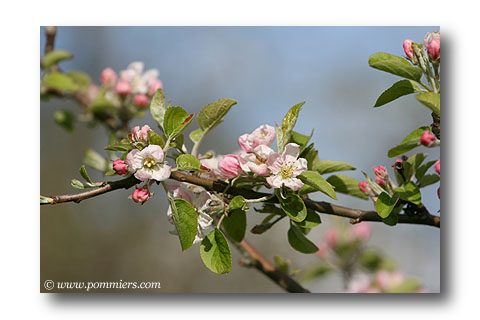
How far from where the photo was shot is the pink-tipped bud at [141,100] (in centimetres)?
181

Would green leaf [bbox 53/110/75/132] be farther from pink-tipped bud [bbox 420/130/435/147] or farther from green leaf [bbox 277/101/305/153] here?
pink-tipped bud [bbox 420/130/435/147]

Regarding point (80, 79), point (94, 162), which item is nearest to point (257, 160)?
point (94, 162)

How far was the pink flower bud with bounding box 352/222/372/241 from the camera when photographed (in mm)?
2205

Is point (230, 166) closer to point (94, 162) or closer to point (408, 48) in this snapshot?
point (408, 48)

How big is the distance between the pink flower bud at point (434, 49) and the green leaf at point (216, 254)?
583 mm

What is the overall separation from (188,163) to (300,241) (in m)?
0.39

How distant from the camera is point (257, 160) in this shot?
102cm

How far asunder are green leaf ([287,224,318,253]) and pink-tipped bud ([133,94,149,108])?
84 centimetres

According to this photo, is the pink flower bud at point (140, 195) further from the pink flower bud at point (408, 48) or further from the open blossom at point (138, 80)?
the open blossom at point (138, 80)

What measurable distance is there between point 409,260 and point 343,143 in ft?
2.55
